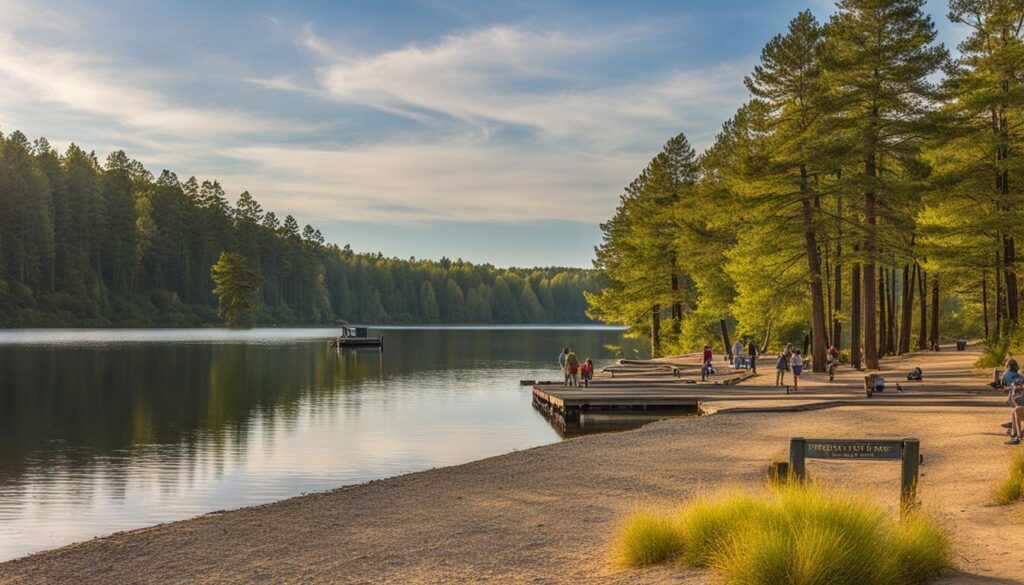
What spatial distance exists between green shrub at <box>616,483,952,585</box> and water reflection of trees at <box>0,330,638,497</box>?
1392 centimetres

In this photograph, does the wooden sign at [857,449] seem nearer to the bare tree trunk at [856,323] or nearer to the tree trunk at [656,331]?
the bare tree trunk at [856,323]

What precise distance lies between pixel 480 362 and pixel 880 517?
202 feet

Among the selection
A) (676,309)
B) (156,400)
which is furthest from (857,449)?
(676,309)

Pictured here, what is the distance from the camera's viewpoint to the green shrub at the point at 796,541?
813 centimetres

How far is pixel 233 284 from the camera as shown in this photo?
139 metres

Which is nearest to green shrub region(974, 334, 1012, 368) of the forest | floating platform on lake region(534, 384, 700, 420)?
the forest

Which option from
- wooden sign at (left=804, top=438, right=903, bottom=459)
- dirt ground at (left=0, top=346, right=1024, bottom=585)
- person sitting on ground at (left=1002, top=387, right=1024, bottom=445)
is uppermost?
wooden sign at (left=804, top=438, right=903, bottom=459)

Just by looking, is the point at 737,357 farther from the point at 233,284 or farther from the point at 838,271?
the point at 233,284

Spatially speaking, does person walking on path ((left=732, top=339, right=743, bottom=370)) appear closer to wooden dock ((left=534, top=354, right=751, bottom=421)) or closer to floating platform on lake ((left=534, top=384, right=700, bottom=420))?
wooden dock ((left=534, top=354, right=751, bottom=421))

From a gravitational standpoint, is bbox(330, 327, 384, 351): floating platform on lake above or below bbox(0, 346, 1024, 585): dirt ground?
above

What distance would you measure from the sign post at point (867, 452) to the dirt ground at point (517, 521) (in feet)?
2.35

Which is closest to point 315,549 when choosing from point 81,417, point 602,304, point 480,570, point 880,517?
point 480,570

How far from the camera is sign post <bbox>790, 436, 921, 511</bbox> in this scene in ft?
35.7

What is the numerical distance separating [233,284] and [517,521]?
437ft
